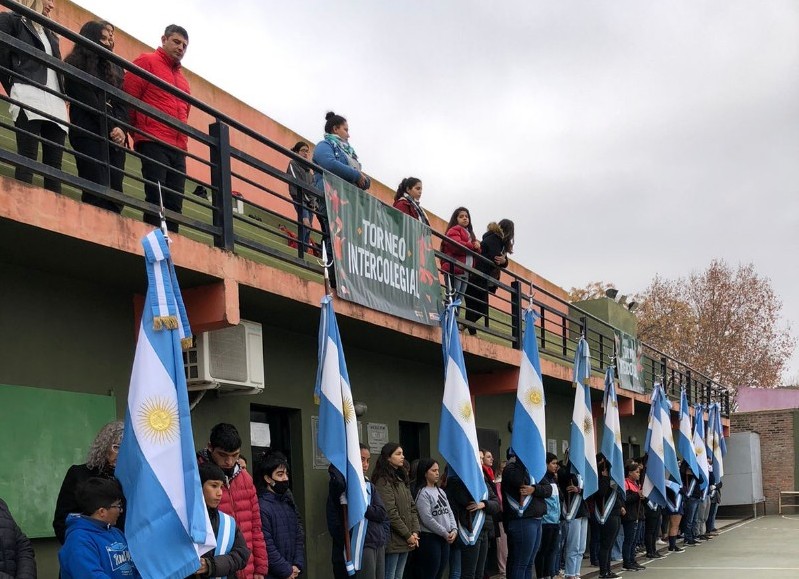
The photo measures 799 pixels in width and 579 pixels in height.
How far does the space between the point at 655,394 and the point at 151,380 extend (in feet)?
47.1

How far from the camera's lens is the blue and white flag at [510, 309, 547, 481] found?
1229cm

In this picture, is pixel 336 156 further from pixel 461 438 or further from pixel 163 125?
pixel 461 438

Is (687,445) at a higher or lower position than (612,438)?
lower

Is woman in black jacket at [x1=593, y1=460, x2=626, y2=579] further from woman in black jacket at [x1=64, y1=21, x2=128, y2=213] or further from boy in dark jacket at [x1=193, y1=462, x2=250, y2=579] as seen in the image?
woman in black jacket at [x1=64, y1=21, x2=128, y2=213]

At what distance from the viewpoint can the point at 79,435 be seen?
737 cm

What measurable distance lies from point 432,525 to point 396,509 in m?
0.73

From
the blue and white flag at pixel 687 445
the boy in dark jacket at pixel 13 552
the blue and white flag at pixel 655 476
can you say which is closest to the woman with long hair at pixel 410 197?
the boy in dark jacket at pixel 13 552

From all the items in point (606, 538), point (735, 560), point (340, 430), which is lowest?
point (735, 560)

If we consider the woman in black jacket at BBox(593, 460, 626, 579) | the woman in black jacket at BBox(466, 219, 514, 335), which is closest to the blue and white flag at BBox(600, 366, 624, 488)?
the woman in black jacket at BBox(593, 460, 626, 579)

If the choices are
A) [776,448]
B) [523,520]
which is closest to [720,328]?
[776,448]

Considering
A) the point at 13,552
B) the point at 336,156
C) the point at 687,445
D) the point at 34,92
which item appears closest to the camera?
the point at 13,552

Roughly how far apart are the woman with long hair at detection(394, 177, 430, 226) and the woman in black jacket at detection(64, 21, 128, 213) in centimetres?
487

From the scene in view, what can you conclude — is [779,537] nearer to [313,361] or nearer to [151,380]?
[313,361]

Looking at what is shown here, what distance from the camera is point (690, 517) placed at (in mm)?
20812
